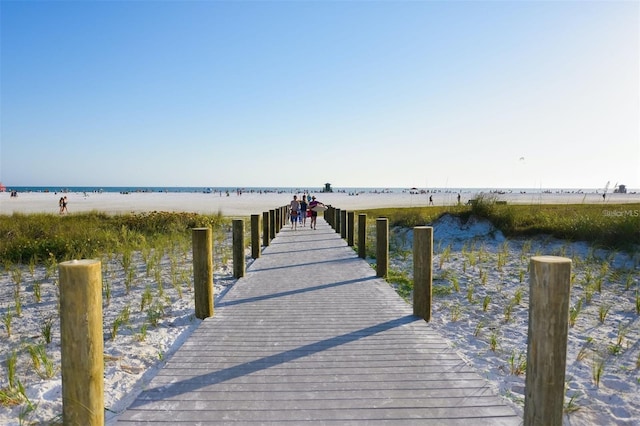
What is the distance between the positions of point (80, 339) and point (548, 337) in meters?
3.26

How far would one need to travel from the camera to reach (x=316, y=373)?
12.7ft

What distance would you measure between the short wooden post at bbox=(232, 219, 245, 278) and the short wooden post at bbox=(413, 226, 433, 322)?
3.67 meters

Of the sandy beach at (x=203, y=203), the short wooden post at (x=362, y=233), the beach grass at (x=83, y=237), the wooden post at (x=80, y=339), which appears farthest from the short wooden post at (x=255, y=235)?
the sandy beach at (x=203, y=203)

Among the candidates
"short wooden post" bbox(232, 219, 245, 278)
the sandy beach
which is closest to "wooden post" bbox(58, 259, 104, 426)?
"short wooden post" bbox(232, 219, 245, 278)

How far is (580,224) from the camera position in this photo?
42.1 ft

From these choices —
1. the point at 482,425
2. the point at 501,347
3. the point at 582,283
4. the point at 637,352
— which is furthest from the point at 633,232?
the point at 482,425

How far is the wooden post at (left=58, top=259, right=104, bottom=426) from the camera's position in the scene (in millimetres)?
2760

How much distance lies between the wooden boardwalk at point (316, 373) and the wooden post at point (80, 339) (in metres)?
0.39

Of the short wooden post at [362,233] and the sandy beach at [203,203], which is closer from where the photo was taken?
the short wooden post at [362,233]

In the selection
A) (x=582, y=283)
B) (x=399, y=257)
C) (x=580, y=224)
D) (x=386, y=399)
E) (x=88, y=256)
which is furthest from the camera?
(x=580, y=224)

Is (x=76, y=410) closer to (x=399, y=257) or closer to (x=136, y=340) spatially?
(x=136, y=340)

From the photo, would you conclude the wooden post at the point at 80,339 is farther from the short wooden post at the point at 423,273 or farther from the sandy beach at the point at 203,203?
the sandy beach at the point at 203,203

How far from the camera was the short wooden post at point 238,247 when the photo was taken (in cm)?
787

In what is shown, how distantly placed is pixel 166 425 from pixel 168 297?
4.31m
